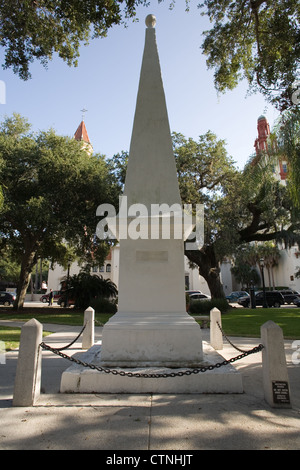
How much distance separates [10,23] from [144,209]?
308 inches

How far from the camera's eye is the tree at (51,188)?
739 inches

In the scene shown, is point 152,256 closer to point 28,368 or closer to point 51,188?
point 28,368

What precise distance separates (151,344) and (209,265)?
2011 centimetres

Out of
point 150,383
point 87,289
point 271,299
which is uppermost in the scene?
point 87,289

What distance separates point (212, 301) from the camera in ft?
72.2

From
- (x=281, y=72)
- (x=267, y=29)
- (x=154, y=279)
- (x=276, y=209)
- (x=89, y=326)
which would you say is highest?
(x=267, y=29)

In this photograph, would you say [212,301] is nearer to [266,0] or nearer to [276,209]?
[276,209]

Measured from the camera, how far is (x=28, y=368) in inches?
155

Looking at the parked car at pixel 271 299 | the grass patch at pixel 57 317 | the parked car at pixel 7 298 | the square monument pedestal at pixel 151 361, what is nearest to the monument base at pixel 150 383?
the square monument pedestal at pixel 151 361

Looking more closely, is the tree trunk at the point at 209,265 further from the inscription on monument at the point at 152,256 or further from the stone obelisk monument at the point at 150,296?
the inscription on monument at the point at 152,256

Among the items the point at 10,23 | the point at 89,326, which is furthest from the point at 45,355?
the point at 10,23

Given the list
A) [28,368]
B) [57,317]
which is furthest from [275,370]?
[57,317]

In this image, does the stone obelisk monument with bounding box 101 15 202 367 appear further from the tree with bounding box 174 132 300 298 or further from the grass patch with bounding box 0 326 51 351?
the tree with bounding box 174 132 300 298

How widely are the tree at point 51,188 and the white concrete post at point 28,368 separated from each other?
14.9 m
